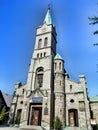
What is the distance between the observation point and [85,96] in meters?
28.9

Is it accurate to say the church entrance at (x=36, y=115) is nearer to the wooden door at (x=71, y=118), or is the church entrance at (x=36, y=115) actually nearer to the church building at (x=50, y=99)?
the church building at (x=50, y=99)

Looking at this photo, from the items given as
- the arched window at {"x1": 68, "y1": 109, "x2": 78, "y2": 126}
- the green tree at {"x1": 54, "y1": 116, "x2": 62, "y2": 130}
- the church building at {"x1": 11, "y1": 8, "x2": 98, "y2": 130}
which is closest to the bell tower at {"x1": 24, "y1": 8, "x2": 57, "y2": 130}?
the church building at {"x1": 11, "y1": 8, "x2": 98, "y2": 130}

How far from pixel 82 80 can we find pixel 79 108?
688 cm

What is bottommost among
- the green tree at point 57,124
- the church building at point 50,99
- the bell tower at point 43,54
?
the green tree at point 57,124

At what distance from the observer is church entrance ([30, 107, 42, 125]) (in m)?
28.6

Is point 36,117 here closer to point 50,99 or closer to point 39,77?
point 50,99

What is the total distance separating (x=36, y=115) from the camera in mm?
29219

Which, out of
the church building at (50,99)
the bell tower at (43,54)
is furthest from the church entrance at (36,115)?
the bell tower at (43,54)

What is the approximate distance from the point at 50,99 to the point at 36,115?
17.1 ft

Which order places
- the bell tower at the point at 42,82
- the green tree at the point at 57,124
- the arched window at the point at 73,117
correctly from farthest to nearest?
the arched window at the point at 73,117 < the bell tower at the point at 42,82 < the green tree at the point at 57,124

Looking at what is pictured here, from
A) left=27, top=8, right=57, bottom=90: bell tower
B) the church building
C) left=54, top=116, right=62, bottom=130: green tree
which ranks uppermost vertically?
left=27, top=8, right=57, bottom=90: bell tower

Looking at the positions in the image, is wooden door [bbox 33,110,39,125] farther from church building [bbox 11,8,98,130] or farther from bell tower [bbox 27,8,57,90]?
bell tower [bbox 27,8,57,90]

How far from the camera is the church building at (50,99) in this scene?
26859 millimetres

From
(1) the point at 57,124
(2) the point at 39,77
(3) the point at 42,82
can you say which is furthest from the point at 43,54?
(1) the point at 57,124
